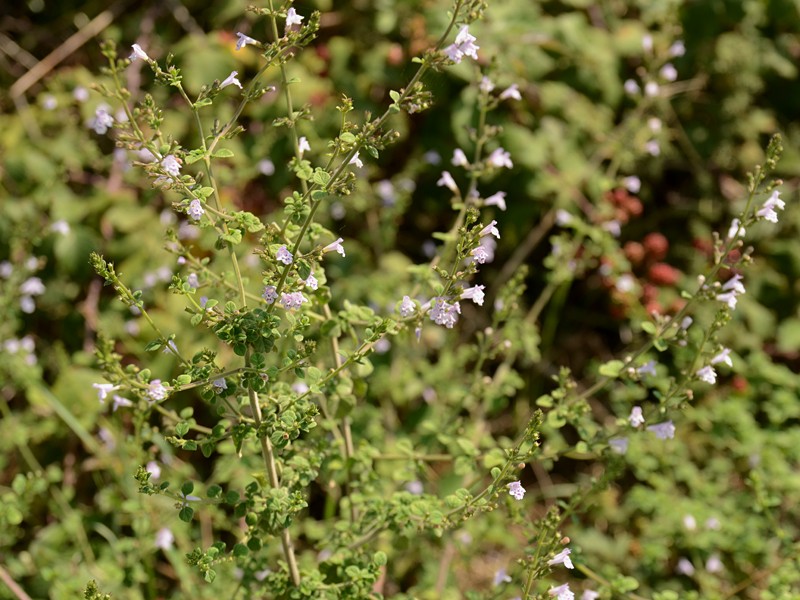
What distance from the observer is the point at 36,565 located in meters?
3.32

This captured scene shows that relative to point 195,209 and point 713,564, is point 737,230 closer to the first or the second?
point 195,209

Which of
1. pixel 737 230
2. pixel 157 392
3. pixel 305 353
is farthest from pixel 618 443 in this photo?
pixel 157 392

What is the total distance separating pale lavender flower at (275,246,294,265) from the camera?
1812 mm

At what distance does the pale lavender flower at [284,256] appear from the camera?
1812 mm

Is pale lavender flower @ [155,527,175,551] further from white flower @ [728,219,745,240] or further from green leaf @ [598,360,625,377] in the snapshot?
white flower @ [728,219,745,240]

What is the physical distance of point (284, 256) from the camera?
5.97 feet

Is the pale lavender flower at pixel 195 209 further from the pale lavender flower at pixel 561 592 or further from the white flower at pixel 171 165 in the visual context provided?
the pale lavender flower at pixel 561 592

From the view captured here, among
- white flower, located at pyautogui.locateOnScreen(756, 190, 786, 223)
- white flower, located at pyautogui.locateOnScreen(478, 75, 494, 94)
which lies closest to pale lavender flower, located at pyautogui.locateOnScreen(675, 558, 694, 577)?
white flower, located at pyautogui.locateOnScreen(756, 190, 786, 223)

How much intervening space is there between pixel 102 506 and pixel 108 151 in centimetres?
A: 247

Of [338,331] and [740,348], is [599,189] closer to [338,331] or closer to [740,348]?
[740,348]

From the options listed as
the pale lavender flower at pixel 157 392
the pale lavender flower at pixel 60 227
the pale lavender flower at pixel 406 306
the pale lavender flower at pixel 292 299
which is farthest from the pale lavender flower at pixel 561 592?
the pale lavender flower at pixel 60 227

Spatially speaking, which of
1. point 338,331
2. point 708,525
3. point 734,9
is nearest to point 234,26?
point 734,9

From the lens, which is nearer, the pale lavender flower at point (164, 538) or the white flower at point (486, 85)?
the white flower at point (486, 85)

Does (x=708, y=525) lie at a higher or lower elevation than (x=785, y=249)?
lower
